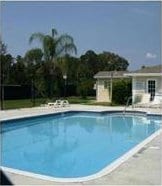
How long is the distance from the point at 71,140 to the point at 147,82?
13.0 metres

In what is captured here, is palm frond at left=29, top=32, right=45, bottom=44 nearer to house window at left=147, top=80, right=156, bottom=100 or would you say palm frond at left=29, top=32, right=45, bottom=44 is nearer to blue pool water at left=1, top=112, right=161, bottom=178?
house window at left=147, top=80, right=156, bottom=100

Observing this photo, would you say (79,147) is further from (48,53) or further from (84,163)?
(48,53)

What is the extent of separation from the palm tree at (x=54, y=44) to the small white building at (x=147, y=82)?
219 inches

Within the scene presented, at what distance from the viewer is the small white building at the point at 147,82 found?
25906 mm

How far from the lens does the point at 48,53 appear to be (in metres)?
29.3

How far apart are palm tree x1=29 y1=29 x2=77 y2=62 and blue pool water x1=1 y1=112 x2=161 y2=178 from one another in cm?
796

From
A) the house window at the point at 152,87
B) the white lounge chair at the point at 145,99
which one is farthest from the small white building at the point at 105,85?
the white lounge chair at the point at 145,99

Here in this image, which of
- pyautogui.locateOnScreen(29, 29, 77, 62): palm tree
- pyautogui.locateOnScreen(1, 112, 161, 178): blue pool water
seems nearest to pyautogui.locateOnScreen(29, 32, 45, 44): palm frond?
pyautogui.locateOnScreen(29, 29, 77, 62): palm tree

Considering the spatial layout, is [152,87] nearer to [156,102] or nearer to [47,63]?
[156,102]

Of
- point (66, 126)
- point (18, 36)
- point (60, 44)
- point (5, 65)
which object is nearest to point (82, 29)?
point (60, 44)

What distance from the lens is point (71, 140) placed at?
14531 millimetres

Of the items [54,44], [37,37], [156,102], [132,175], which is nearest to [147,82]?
[156,102]

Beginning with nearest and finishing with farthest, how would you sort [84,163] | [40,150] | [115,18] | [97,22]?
[84,163] → [40,150] → [115,18] → [97,22]

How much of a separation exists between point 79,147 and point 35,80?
17.4 metres
